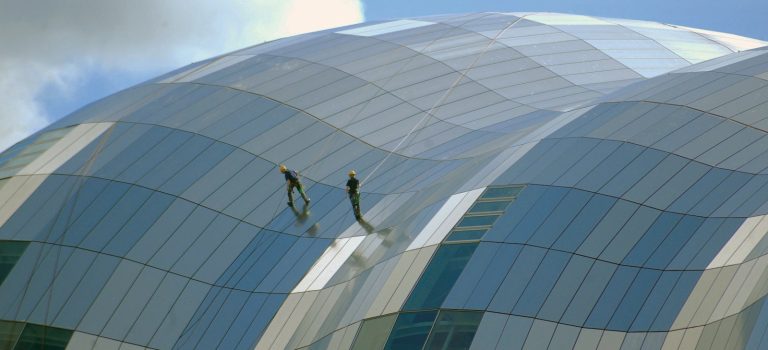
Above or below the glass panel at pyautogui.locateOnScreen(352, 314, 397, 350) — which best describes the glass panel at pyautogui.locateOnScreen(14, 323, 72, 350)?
below

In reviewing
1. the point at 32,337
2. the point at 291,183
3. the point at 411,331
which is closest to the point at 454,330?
the point at 411,331

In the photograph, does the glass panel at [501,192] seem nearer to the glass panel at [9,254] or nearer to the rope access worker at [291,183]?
the rope access worker at [291,183]

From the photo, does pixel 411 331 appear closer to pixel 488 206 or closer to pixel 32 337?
pixel 488 206

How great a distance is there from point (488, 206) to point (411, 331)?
6.01 m

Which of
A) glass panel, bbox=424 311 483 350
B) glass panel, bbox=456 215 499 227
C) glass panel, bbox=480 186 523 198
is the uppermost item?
glass panel, bbox=480 186 523 198

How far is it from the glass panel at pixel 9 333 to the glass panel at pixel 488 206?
17.7 m

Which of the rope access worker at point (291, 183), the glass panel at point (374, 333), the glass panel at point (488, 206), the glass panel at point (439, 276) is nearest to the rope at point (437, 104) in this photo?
the rope access worker at point (291, 183)

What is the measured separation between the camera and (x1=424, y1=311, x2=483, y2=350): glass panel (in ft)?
111

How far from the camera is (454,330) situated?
113ft

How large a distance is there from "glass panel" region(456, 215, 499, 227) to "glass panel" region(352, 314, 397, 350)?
442 centimetres

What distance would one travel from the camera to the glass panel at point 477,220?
125ft

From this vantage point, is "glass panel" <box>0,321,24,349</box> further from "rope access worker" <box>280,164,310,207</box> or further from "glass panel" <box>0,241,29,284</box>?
"rope access worker" <box>280,164,310,207</box>

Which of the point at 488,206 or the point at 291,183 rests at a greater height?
the point at 488,206

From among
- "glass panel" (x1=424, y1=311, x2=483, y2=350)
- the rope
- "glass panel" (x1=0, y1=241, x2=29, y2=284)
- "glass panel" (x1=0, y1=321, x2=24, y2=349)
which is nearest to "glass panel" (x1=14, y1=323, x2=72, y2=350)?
"glass panel" (x1=0, y1=321, x2=24, y2=349)
